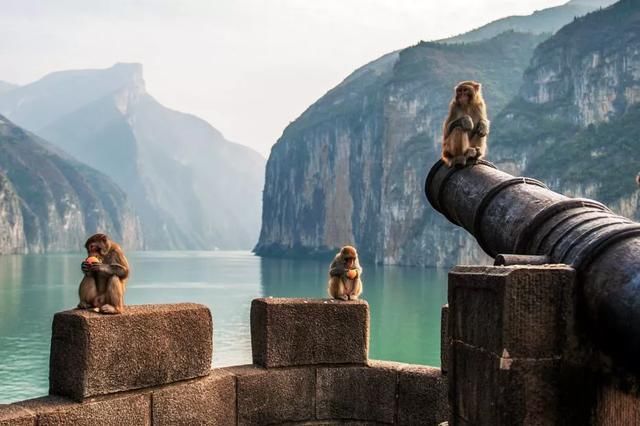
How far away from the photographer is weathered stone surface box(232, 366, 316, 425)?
6.52 metres

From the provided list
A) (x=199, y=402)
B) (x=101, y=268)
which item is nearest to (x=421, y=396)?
(x=199, y=402)

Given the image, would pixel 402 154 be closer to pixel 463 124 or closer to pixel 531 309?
pixel 463 124

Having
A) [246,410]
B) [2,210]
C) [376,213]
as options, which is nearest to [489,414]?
[246,410]

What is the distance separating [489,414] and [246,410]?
10.6 feet

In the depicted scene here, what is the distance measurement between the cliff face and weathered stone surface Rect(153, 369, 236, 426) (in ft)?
440

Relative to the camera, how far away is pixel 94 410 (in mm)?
5180

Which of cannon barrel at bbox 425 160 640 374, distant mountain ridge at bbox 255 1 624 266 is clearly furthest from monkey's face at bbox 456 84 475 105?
distant mountain ridge at bbox 255 1 624 266

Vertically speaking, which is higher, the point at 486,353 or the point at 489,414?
the point at 486,353

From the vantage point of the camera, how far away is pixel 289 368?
683 cm

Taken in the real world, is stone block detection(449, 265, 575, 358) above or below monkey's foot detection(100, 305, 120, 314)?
above

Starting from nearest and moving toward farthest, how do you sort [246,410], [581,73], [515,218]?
[515,218] < [246,410] < [581,73]

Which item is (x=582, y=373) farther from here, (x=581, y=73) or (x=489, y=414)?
(x=581, y=73)

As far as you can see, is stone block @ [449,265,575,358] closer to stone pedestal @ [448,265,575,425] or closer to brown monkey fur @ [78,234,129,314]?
stone pedestal @ [448,265,575,425]

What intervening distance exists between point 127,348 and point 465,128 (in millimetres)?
3114
